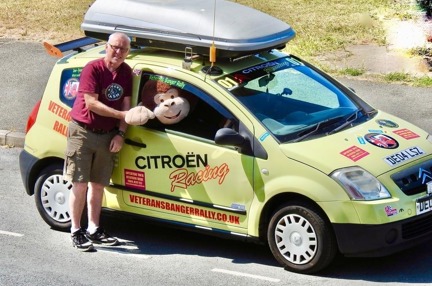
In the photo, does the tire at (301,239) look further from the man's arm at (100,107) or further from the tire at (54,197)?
the tire at (54,197)

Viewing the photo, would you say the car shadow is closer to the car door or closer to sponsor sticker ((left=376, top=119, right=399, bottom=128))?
the car door

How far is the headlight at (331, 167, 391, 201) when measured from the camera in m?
7.89

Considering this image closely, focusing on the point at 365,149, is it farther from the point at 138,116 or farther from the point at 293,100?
the point at 138,116

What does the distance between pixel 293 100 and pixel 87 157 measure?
178 cm

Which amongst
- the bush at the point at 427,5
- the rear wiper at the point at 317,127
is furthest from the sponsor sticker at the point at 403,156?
the bush at the point at 427,5

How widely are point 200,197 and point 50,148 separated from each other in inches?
60.9

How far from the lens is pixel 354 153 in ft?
26.8

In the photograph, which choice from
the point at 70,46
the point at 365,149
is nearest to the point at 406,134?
the point at 365,149

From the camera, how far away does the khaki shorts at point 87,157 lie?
344 inches

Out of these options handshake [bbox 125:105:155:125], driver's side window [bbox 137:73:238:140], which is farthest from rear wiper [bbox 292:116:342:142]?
handshake [bbox 125:105:155:125]

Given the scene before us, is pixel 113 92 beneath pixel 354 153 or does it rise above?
above

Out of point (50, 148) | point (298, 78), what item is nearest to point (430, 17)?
point (298, 78)

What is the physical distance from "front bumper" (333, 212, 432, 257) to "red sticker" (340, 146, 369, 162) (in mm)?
557

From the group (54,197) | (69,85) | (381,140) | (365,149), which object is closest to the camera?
(365,149)
